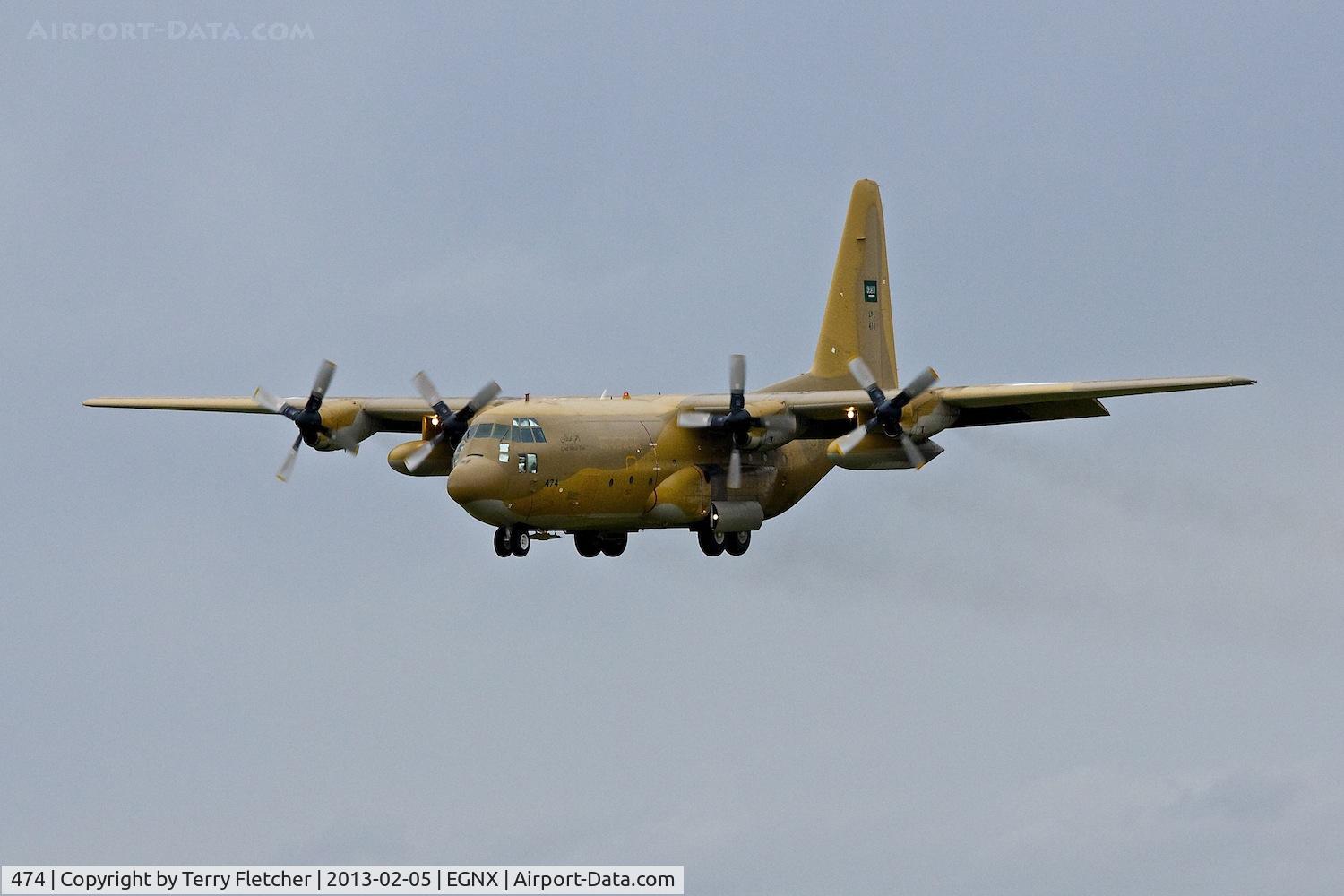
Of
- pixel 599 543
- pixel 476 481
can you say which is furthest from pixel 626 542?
pixel 476 481

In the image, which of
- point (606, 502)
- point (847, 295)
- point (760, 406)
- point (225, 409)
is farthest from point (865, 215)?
point (225, 409)

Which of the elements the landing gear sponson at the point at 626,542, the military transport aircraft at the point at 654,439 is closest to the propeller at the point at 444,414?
the military transport aircraft at the point at 654,439

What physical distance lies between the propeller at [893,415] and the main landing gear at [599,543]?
18.1 feet

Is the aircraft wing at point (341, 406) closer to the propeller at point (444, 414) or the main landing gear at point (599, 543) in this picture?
the propeller at point (444, 414)

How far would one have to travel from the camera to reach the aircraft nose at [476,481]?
131 feet

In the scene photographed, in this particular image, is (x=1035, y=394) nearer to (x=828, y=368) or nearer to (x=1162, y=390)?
(x=1162, y=390)

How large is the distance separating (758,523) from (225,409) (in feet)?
37.7

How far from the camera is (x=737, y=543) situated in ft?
147

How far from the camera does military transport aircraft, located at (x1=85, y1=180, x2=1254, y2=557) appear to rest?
134 ft

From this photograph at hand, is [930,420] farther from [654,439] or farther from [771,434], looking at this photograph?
[654,439]

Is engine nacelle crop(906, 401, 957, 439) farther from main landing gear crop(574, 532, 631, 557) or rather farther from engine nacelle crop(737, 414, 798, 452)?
main landing gear crop(574, 532, 631, 557)

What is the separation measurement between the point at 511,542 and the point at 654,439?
3545 millimetres

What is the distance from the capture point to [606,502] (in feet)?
138

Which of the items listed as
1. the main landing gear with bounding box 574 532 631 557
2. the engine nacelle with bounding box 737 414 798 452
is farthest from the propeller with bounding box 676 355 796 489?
the main landing gear with bounding box 574 532 631 557
